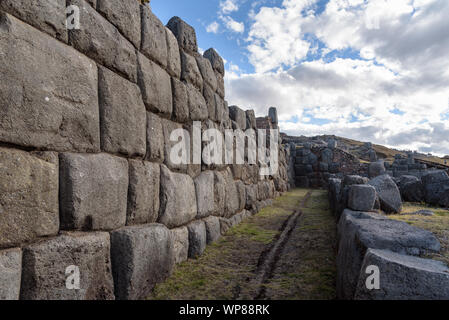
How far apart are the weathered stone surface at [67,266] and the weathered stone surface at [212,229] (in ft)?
6.48

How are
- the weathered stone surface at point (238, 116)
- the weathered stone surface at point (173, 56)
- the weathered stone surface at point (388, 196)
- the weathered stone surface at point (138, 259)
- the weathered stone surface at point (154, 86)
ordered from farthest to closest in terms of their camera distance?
the weathered stone surface at point (238, 116) → the weathered stone surface at point (388, 196) → the weathered stone surface at point (173, 56) → the weathered stone surface at point (154, 86) → the weathered stone surface at point (138, 259)

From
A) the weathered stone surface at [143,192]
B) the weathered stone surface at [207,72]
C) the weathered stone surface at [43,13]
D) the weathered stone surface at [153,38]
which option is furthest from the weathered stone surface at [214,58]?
the weathered stone surface at [43,13]

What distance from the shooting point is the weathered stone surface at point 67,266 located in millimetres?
1718

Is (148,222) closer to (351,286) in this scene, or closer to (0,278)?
(0,278)

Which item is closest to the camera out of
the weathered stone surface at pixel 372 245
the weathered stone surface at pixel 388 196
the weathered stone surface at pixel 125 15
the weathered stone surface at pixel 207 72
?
the weathered stone surface at pixel 372 245

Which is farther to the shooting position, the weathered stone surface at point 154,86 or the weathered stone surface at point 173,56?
the weathered stone surface at point 173,56

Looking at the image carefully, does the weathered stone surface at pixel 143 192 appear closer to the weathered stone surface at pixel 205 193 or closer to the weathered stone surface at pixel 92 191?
the weathered stone surface at pixel 92 191

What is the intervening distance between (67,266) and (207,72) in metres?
3.76

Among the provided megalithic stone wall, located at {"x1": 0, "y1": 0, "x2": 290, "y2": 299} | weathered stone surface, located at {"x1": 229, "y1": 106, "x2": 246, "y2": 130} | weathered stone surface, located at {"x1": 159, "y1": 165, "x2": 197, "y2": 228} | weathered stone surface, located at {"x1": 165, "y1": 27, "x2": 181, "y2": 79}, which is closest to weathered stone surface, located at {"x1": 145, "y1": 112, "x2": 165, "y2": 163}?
megalithic stone wall, located at {"x1": 0, "y1": 0, "x2": 290, "y2": 299}

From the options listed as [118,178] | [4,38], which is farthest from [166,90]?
[4,38]

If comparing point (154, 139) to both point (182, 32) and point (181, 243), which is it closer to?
point (181, 243)

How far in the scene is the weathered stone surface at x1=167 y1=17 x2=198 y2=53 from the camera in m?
4.04

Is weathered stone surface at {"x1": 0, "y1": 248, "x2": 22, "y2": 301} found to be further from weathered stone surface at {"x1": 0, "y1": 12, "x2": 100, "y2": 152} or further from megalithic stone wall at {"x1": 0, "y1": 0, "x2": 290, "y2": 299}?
weathered stone surface at {"x1": 0, "y1": 12, "x2": 100, "y2": 152}

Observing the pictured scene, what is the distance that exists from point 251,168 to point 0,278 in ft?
20.6
